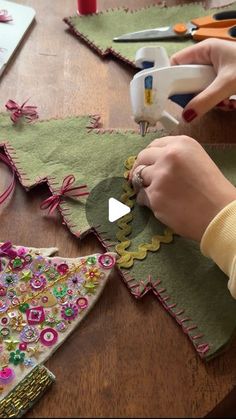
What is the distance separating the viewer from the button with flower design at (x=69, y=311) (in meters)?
0.60

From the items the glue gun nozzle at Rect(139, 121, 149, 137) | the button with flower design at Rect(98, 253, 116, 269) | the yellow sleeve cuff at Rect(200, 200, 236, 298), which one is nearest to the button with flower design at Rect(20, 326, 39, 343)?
the button with flower design at Rect(98, 253, 116, 269)

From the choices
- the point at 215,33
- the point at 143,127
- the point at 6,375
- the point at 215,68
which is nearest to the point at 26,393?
the point at 6,375

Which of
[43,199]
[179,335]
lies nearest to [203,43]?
[43,199]

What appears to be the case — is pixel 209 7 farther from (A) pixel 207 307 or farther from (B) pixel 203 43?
(A) pixel 207 307

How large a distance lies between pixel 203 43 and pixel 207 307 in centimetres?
39

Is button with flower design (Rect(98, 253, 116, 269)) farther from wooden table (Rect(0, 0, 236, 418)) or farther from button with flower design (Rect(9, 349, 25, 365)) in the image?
button with flower design (Rect(9, 349, 25, 365))

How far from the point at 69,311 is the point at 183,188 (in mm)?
200

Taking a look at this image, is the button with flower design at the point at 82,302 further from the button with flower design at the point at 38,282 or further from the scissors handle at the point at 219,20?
the scissors handle at the point at 219,20

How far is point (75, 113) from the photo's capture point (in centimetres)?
81

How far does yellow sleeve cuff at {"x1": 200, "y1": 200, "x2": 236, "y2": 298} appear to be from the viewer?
60cm

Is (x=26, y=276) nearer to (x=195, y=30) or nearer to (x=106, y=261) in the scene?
(x=106, y=261)

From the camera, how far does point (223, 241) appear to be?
1.98ft

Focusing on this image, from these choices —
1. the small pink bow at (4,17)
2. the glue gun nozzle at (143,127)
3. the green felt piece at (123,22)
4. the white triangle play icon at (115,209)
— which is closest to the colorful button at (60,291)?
the white triangle play icon at (115,209)
